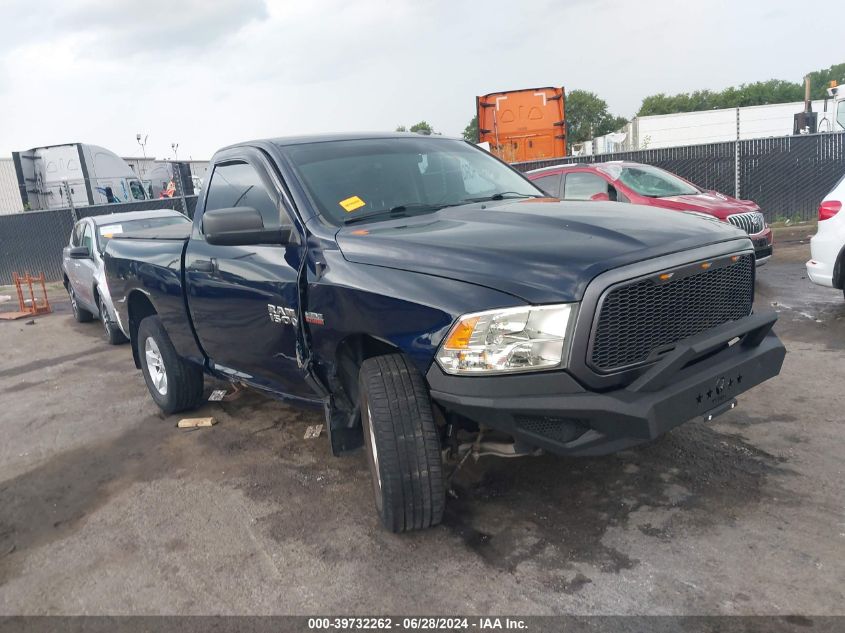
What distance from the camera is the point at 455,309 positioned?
2.65m

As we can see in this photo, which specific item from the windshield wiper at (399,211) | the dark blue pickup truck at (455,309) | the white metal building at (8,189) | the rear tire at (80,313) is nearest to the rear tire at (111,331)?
the rear tire at (80,313)

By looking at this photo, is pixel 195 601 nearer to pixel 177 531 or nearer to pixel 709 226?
pixel 177 531

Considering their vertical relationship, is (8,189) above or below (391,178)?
above

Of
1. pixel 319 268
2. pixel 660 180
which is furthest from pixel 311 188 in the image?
pixel 660 180

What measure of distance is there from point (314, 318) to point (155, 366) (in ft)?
8.93

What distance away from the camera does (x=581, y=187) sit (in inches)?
385

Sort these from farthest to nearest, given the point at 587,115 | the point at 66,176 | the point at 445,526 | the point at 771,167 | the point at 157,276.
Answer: the point at 587,115, the point at 66,176, the point at 771,167, the point at 157,276, the point at 445,526

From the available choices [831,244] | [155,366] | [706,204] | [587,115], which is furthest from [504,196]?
[587,115]

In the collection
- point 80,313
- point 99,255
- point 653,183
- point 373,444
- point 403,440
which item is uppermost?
point 653,183

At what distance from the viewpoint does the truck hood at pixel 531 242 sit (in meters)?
2.60

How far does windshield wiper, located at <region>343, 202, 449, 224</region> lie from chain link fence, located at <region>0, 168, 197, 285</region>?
1391 centimetres

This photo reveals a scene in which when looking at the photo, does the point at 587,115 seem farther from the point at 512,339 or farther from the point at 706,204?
the point at 512,339

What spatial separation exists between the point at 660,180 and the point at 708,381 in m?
7.73

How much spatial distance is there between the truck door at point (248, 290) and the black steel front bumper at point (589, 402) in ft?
3.80
